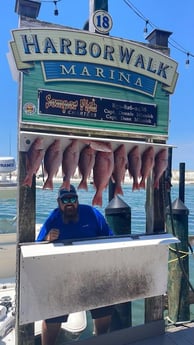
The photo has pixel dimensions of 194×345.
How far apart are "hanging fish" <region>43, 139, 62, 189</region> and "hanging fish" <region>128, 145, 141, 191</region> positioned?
703mm

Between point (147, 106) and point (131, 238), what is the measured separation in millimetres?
1273

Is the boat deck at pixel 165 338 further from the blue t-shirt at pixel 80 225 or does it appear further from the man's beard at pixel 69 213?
the man's beard at pixel 69 213

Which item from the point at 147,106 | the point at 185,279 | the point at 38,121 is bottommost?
the point at 185,279

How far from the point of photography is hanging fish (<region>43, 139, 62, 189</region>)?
2369mm

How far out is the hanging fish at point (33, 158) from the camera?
229 centimetres

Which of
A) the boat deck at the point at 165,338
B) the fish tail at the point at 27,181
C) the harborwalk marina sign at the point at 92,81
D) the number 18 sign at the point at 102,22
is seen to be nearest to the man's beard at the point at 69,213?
the fish tail at the point at 27,181

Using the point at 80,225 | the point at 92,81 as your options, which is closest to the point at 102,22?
the point at 92,81

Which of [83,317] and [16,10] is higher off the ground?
[16,10]

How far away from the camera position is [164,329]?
9.27 ft

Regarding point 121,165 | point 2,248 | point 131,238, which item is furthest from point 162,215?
point 2,248

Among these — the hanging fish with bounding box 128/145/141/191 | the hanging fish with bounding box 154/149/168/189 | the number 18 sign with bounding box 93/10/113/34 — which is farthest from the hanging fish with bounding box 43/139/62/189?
the number 18 sign with bounding box 93/10/113/34

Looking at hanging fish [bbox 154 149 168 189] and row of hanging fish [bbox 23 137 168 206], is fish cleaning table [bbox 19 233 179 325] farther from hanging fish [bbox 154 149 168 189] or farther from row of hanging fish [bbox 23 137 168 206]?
hanging fish [bbox 154 149 168 189]

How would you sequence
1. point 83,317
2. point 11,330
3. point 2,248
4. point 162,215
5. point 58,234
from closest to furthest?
point 58,234, point 162,215, point 11,330, point 83,317, point 2,248

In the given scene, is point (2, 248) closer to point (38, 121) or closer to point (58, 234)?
point (58, 234)
